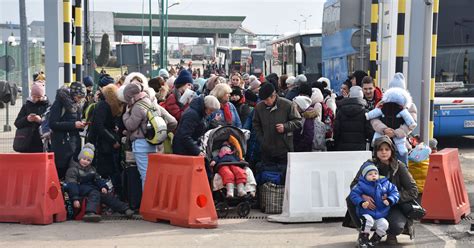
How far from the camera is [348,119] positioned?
10.0m

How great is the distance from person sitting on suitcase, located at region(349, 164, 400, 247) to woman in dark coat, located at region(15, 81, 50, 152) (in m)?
4.87

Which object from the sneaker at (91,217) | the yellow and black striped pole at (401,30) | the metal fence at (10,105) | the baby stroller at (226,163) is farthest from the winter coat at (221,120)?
the metal fence at (10,105)

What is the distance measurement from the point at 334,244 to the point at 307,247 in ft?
1.11

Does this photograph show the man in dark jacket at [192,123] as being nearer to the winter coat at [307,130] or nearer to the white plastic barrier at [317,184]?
the white plastic barrier at [317,184]

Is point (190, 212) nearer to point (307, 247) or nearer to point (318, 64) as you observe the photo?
point (307, 247)

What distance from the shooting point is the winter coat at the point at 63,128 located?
9570 millimetres

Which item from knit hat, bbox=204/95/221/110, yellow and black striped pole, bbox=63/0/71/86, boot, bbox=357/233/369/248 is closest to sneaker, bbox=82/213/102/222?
knit hat, bbox=204/95/221/110

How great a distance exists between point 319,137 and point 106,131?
3.09 metres

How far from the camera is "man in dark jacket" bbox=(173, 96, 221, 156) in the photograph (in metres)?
9.26

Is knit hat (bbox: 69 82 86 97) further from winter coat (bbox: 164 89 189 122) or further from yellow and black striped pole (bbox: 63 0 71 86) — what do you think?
yellow and black striped pole (bbox: 63 0 71 86)

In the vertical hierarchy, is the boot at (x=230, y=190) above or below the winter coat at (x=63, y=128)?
below

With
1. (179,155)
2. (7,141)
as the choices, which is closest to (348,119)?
(179,155)

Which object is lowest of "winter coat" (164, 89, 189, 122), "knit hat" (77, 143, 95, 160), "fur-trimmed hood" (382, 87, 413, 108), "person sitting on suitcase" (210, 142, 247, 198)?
"person sitting on suitcase" (210, 142, 247, 198)

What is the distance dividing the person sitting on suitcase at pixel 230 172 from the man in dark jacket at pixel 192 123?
1.12 ft
